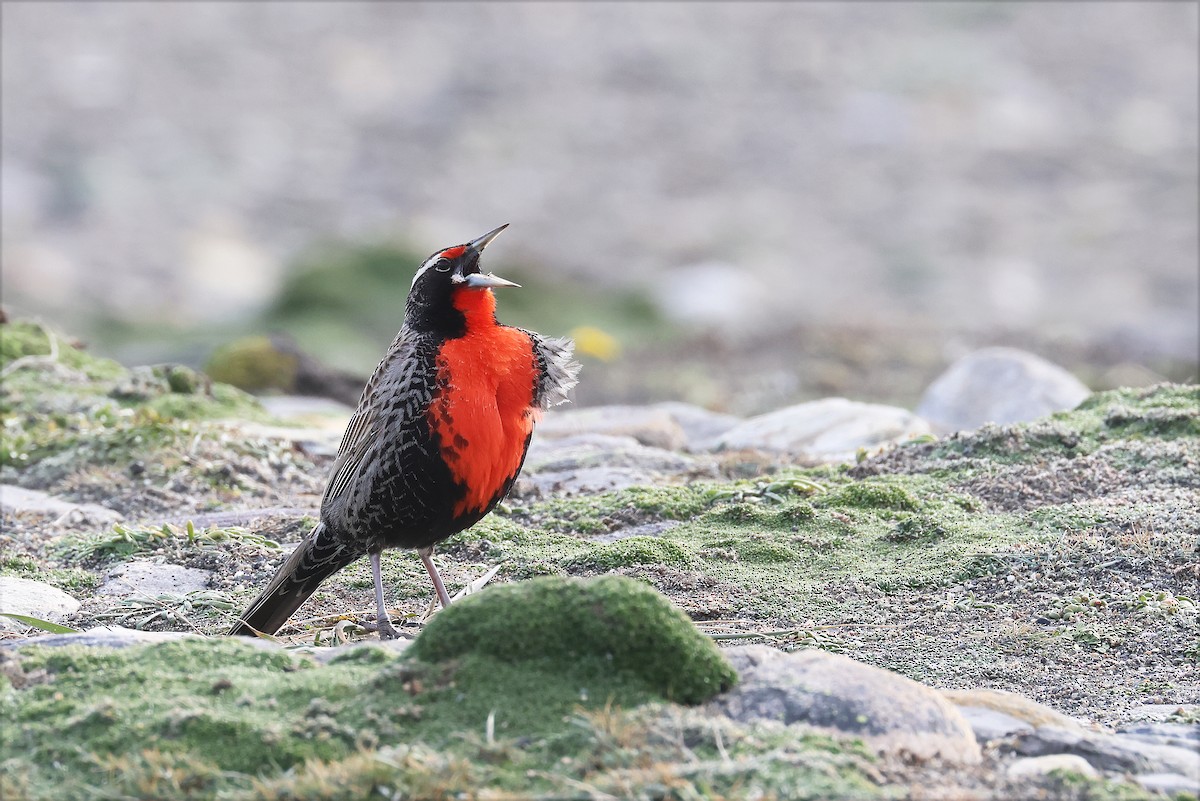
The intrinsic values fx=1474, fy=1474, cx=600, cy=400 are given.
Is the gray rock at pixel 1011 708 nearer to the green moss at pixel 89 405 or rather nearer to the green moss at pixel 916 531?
the green moss at pixel 916 531

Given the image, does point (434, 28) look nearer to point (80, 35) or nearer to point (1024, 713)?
point (80, 35)

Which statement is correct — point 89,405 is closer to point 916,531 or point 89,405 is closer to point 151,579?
point 151,579

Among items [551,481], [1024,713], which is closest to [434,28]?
[551,481]

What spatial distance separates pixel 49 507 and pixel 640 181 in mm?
21184

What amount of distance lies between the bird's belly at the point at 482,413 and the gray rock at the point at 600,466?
211 centimetres

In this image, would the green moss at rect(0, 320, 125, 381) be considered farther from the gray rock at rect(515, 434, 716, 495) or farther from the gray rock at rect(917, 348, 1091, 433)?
the gray rock at rect(917, 348, 1091, 433)

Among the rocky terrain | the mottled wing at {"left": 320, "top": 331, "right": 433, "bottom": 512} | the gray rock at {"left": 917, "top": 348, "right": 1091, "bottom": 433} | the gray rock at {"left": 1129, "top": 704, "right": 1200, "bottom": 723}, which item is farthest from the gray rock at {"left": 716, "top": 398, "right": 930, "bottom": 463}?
the gray rock at {"left": 1129, "top": 704, "right": 1200, "bottom": 723}

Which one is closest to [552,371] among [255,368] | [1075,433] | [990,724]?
[990,724]

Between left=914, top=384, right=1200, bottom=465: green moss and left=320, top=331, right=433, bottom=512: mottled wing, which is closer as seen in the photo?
left=320, top=331, right=433, bottom=512: mottled wing

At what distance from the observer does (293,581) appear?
6.11m

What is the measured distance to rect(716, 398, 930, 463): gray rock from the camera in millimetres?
9422

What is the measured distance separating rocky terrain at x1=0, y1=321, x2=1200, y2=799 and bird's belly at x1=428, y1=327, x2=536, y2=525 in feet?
1.43

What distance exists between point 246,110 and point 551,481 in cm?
2538

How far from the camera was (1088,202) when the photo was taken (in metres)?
25.7
